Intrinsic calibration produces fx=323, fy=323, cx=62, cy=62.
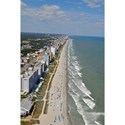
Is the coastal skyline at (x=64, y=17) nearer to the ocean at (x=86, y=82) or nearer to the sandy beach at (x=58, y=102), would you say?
the ocean at (x=86, y=82)

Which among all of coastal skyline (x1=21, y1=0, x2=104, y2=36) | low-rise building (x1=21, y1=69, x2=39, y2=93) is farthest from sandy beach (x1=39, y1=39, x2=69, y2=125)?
coastal skyline (x1=21, y1=0, x2=104, y2=36)

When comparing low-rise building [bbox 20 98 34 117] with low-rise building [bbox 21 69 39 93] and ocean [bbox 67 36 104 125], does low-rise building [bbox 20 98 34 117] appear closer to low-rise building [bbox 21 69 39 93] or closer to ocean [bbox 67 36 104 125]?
low-rise building [bbox 21 69 39 93]

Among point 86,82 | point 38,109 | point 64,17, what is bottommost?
point 38,109

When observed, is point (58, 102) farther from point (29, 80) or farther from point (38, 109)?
point (29, 80)

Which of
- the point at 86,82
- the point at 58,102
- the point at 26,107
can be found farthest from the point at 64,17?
the point at 26,107
